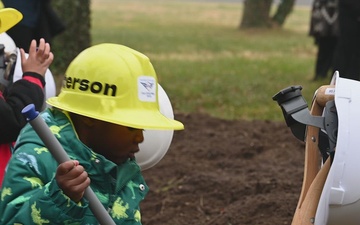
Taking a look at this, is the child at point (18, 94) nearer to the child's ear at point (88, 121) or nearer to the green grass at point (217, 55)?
the child's ear at point (88, 121)

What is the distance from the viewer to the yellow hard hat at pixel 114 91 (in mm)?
2631

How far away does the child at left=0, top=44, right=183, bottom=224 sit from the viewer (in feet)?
8.45

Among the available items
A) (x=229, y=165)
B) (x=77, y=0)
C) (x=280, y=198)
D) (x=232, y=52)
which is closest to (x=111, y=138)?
(x=280, y=198)

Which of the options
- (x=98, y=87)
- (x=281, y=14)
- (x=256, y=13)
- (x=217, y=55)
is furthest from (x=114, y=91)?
(x=281, y=14)

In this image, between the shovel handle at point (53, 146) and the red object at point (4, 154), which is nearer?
the shovel handle at point (53, 146)

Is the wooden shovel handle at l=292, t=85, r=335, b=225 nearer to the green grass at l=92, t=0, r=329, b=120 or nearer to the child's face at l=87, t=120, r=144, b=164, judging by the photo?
the child's face at l=87, t=120, r=144, b=164

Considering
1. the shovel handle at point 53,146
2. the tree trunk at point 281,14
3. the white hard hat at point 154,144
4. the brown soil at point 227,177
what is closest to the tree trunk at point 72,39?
the brown soil at point 227,177

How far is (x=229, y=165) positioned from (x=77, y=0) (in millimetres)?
5232

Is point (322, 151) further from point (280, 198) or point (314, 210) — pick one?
Result: point (280, 198)

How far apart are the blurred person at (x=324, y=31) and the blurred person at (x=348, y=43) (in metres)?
2.19

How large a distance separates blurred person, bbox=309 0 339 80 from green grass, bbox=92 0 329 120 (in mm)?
273

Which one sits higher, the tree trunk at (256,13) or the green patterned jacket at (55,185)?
the green patterned jacket at (55,185)

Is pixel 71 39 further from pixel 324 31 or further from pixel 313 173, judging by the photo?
pixel 313 173

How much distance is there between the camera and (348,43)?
916 cm
